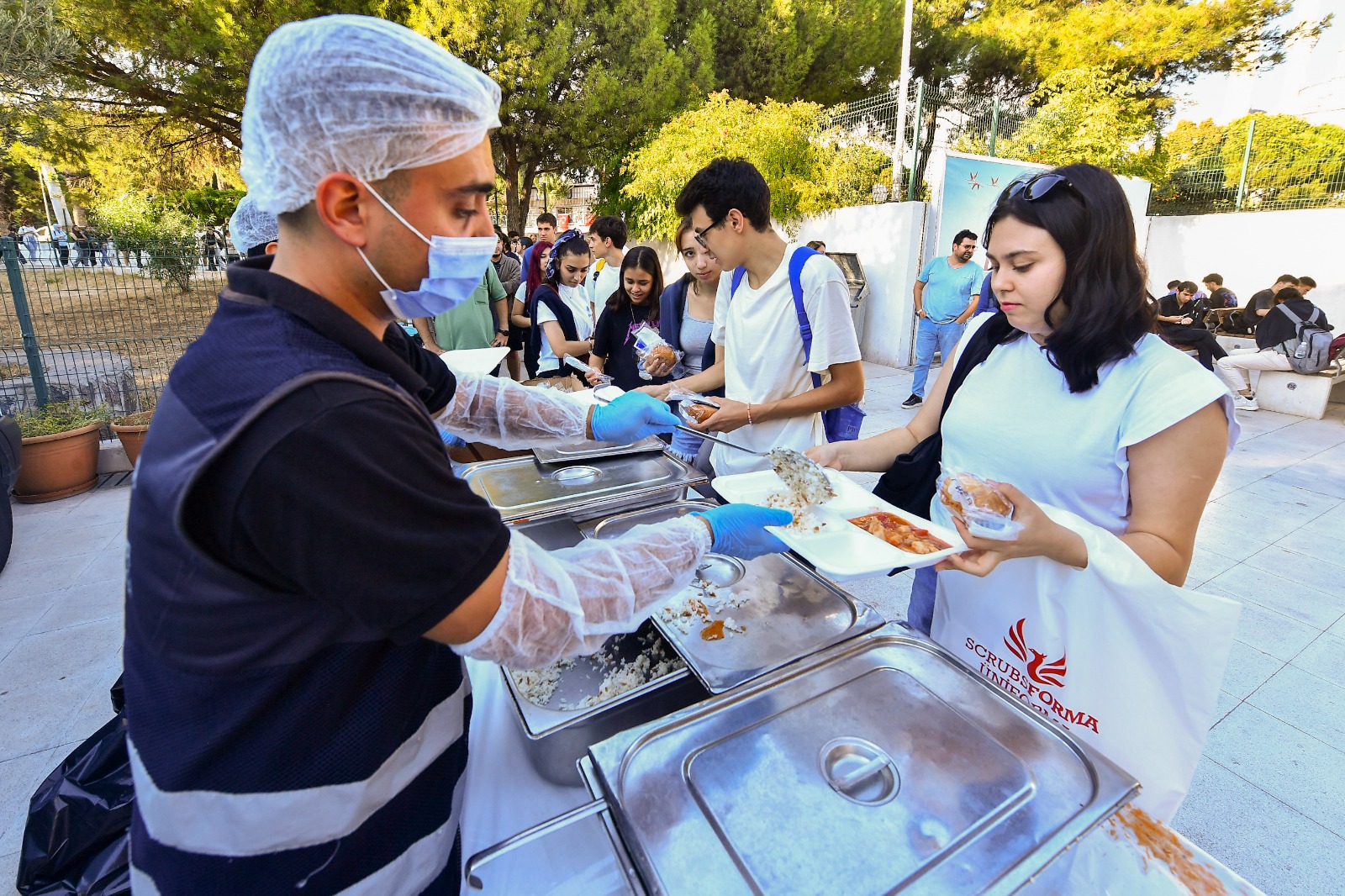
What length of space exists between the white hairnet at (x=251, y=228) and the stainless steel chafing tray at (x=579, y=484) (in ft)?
4.66

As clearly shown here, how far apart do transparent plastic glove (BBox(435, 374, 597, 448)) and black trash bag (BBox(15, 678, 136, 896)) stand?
3.46 ft

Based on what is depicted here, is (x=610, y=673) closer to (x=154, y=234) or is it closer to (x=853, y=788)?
(x=853, y=788)

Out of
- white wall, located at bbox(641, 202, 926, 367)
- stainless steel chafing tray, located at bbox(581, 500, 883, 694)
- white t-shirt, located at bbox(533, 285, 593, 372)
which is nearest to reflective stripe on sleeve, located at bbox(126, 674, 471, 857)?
stainless steel chafing tray, located at bbox(581, 500, 883, 694)

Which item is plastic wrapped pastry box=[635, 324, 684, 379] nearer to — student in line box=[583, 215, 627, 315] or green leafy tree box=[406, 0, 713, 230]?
student in line box=[583, 215, 627, 315]

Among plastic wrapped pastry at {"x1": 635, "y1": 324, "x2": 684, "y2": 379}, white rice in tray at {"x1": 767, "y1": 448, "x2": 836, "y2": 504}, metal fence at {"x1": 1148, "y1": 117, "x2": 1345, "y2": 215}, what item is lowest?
white rice in tray at {"x1": 767, "y1": 448, "x2": 836, "y2": 504}

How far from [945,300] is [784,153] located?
4.33m

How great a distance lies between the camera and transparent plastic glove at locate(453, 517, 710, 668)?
83 centimetres

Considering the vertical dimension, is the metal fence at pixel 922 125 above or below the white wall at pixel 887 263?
above

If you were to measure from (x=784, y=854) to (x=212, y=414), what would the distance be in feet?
2.93

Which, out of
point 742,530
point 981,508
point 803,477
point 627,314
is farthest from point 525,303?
point 981,508

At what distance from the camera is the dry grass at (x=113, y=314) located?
16.4 feet

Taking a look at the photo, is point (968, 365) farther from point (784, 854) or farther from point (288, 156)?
point (288, 156)

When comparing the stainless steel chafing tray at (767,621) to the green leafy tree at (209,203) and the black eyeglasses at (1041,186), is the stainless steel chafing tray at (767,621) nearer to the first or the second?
the black eyeglasses at (1041,186)

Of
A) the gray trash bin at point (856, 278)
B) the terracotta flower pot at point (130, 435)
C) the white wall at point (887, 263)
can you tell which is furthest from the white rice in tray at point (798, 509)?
the white wall at point (887, 263)
